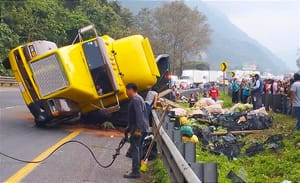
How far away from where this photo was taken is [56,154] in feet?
35.3

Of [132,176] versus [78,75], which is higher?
[78,75]

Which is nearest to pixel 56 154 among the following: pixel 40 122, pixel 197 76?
pixel 40 122

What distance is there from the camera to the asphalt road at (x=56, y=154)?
8523 millimetres

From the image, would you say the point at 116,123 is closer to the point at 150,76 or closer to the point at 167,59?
the point at 150,76

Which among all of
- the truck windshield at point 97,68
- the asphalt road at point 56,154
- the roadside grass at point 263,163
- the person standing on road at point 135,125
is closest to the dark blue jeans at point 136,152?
the person standing on road at point 135,125

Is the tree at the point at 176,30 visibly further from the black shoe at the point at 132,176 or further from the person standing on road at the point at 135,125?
the black shoe at the point at 132,176

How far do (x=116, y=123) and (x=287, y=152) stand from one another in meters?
5.73

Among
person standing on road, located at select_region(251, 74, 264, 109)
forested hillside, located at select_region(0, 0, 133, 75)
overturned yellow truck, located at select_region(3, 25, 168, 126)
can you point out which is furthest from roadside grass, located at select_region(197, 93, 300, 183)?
forested hillside, located at select_region(0, 0, 133, 75)

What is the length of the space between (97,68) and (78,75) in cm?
58

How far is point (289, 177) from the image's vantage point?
980 cm

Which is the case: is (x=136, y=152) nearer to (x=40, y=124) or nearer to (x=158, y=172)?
(x=158, y=172)

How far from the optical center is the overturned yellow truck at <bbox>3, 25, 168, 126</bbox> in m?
14.7

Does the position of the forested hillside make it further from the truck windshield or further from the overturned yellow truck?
the truck windshield

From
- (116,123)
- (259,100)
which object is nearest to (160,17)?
(259,100)
